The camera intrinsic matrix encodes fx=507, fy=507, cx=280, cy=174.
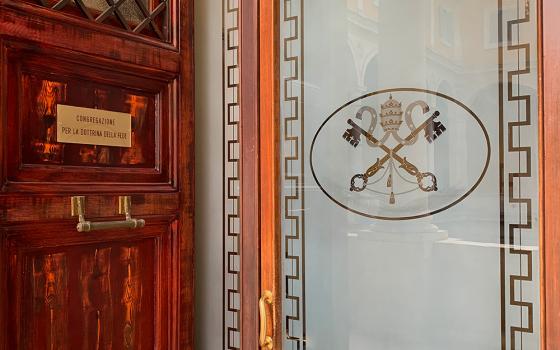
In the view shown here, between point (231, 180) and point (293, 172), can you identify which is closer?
point (293, 172)

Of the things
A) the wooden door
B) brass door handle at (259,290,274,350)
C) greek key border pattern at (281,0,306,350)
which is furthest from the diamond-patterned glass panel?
brass door handle at (259,290,274,350)

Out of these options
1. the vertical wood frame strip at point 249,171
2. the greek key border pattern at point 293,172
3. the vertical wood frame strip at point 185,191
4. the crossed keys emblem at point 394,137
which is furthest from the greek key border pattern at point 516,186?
the vertical wood frame strip at point 185,191

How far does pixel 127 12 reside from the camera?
1.21 metres

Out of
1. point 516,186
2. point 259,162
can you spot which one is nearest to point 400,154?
point 516,186

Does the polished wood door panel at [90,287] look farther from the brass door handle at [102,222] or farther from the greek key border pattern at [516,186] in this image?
the greek key border pattern at [516,186]

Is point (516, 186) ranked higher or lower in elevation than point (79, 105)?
lower

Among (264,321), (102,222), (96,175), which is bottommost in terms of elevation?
(264,321)

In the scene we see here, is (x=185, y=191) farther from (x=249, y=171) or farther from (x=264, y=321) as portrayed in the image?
(x=264, y=321)

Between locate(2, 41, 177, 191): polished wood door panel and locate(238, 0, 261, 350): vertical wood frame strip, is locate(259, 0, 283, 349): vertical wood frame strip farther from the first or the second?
locate(2, 41, 177, 191): polished wood door panel

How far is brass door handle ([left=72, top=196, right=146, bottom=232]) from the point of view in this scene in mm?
1086

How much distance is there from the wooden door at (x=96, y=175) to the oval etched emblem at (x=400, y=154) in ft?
1.34

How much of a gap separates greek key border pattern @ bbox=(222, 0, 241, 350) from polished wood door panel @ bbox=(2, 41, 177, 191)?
0.15 metres

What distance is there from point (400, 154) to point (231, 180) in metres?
0.48

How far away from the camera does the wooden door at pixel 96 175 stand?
1011mm
